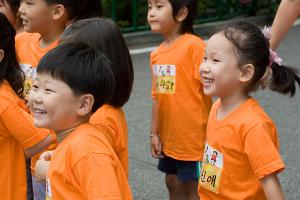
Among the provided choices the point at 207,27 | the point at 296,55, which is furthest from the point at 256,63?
the point at 207,27

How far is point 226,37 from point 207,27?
7130 mm

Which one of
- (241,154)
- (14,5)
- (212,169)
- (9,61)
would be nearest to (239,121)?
(241,154)

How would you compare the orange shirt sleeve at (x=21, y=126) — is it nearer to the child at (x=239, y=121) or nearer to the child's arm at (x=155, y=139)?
the child at (x=239, y=121)

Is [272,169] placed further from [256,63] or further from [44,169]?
[44,169]

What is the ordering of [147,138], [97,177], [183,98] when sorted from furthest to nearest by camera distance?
1. [147,138]
2. [183,98]
3. [97,177]

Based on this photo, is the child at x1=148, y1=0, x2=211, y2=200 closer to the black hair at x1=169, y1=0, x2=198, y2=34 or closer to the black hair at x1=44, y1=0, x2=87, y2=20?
the black hair at x1=169, y1=0, x2=198, y2=34

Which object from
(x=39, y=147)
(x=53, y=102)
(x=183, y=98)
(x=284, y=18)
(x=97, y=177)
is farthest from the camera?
(x=183, y=98)

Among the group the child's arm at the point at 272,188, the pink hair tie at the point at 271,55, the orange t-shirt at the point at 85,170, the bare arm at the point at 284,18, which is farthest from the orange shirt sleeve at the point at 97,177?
the bare arm at the point at 284,18

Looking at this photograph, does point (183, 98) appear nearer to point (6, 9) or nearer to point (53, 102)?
point (6, 9)

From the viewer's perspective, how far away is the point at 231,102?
103 inches

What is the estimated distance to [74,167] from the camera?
203 cm

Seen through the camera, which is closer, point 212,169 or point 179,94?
point 212,169

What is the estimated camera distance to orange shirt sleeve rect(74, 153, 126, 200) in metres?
1.95

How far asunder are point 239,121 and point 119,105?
47 centimetres
